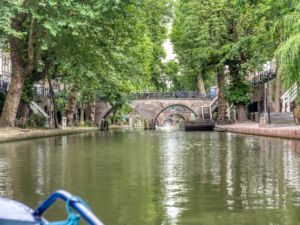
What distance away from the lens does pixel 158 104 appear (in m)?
66.1

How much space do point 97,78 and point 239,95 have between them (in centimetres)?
1544

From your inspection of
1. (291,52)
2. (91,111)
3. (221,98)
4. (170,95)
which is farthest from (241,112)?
(291,52)

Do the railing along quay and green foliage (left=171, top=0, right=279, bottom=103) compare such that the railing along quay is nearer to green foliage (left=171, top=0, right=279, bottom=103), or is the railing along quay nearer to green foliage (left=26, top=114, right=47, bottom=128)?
green foliage (left=171, top=0, right=279, bottom=103)

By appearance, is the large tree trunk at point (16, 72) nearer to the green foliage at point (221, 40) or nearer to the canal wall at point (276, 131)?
the canal wall at point (276, 131)

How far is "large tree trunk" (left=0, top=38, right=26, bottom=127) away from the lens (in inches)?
1094

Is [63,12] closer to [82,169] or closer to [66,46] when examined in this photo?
[66,46]

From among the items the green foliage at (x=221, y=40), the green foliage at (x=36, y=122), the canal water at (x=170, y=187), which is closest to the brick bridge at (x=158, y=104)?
the green foliage at (x=221, y=40)

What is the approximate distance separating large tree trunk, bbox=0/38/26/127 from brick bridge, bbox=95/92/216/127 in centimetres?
3377

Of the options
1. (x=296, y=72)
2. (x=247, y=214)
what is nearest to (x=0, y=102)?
(x=296, y=72)

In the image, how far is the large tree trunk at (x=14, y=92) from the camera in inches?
1094

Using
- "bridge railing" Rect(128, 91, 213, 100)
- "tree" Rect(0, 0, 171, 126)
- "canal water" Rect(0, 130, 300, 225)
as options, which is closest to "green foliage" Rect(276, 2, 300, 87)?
"canal water" Rect(0, 130, 300, 225)

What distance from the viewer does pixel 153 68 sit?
205 feet

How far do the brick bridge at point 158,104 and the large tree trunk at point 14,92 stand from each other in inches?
1330

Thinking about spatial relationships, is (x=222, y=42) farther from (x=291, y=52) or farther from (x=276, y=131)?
(x=291, y=52)
